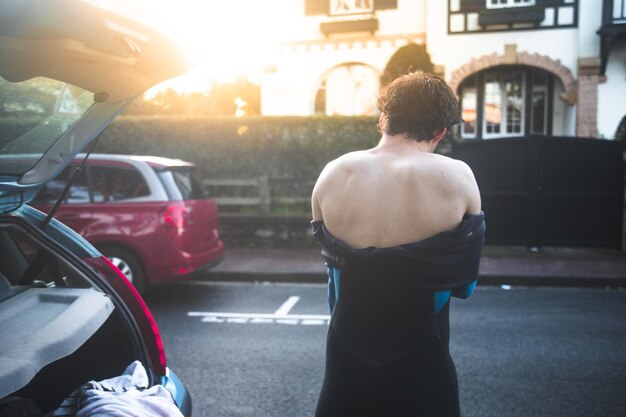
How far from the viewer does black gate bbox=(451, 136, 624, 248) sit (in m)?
10.1

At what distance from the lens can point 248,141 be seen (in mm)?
11477

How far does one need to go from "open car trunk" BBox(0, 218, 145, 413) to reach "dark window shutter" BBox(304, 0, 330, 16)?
15.4m

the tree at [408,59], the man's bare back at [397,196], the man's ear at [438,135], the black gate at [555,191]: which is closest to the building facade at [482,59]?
the tree at [408,59]

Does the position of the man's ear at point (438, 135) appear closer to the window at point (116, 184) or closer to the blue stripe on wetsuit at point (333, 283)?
the blue stripe on wetsuit at point (333, 283)

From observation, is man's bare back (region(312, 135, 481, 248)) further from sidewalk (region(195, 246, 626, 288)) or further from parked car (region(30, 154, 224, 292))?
sidewalk (region(195, 246, 626, 288))

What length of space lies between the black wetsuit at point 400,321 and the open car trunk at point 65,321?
1.15 meters

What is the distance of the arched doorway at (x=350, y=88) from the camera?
16906mm

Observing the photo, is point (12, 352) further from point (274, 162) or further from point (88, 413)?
point (274, 162)

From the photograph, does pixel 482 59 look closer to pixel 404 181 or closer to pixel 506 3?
pixel 506 3

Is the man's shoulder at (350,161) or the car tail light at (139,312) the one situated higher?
the man's shoulder at (350,161)

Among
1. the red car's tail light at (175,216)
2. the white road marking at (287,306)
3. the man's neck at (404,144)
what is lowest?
the white road marking at (287,306)

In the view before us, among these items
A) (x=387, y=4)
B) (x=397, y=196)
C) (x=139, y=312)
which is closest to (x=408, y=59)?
(x=387, y=4)

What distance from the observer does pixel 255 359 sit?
15.6 feet

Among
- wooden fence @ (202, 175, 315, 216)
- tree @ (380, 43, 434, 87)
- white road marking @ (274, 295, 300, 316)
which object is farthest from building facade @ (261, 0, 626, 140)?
white road marking @ (274, 295, 300, 316)
